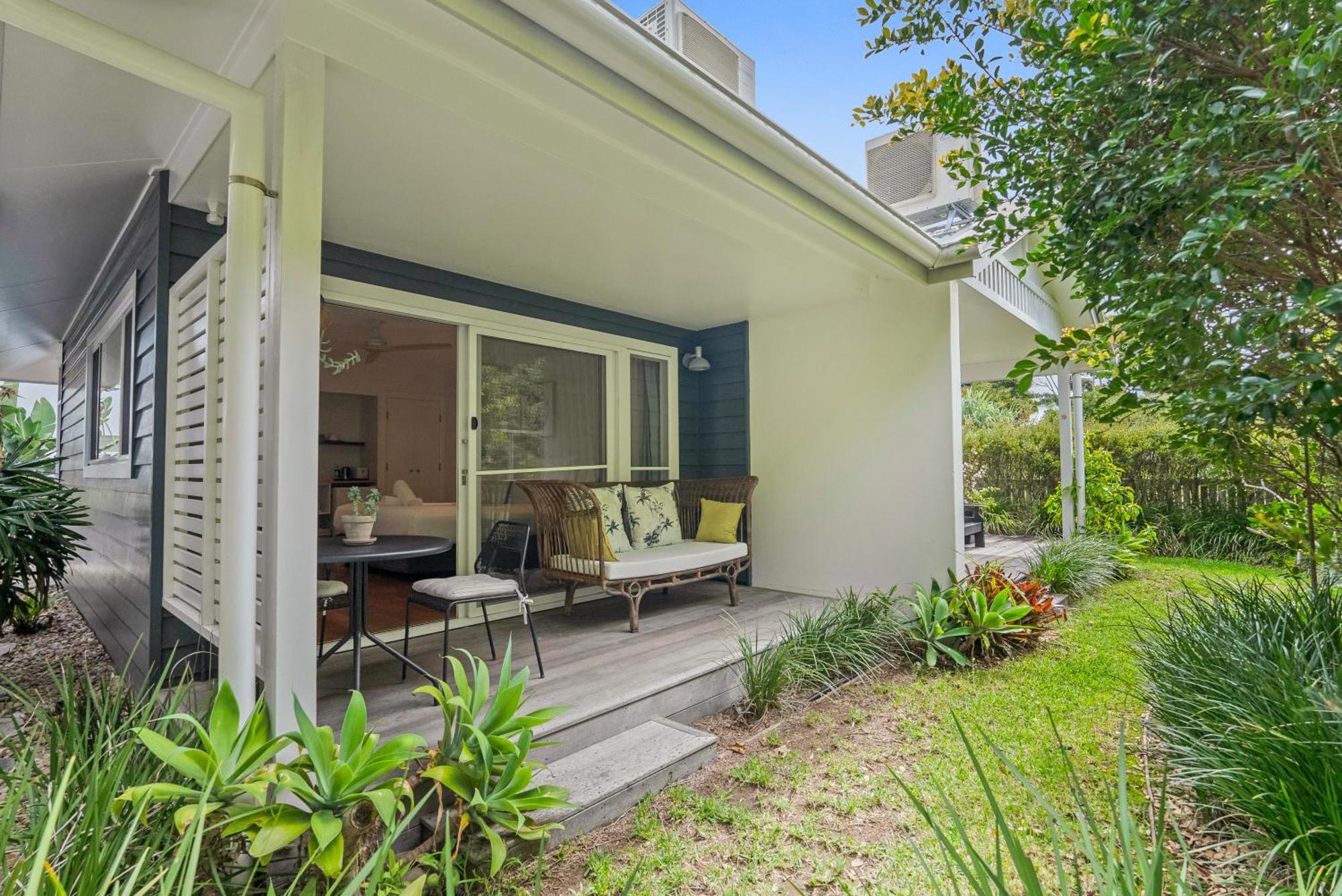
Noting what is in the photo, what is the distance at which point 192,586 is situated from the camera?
7.82 feet

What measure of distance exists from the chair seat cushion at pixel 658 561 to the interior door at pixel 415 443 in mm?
5746

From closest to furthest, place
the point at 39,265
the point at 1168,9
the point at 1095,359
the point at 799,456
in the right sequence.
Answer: the point at 1168,9, the point at 1095,359, the point at 39,265, the point at 799,456

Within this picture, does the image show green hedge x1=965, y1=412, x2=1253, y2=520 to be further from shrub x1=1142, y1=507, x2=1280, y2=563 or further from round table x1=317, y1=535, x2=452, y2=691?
round table x1=317, y1=535, x2=452, y2=691

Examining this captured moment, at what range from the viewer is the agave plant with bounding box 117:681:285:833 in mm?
1538

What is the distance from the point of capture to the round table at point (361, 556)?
2553mm

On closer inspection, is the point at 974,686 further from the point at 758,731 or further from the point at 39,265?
the point at 39,265

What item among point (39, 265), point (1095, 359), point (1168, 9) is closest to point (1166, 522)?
point (1095, 359)

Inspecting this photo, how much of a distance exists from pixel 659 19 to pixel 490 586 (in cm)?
347

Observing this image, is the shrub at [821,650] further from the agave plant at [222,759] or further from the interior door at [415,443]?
the interior door at [415,443]

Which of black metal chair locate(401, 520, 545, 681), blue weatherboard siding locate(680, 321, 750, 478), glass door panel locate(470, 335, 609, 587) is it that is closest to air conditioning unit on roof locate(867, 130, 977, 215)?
blue weatherboard siding locate(680, 321, 750, 478)

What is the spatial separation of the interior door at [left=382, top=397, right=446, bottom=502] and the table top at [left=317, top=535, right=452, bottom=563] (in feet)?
21.5

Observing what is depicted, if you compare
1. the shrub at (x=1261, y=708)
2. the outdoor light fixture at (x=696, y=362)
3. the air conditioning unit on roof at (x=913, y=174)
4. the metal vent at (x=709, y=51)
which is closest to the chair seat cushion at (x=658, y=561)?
the outdoor light fixture at (x=696, y=362)

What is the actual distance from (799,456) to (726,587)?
1.31m

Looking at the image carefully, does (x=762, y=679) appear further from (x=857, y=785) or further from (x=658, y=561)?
(x=658, y=561)
